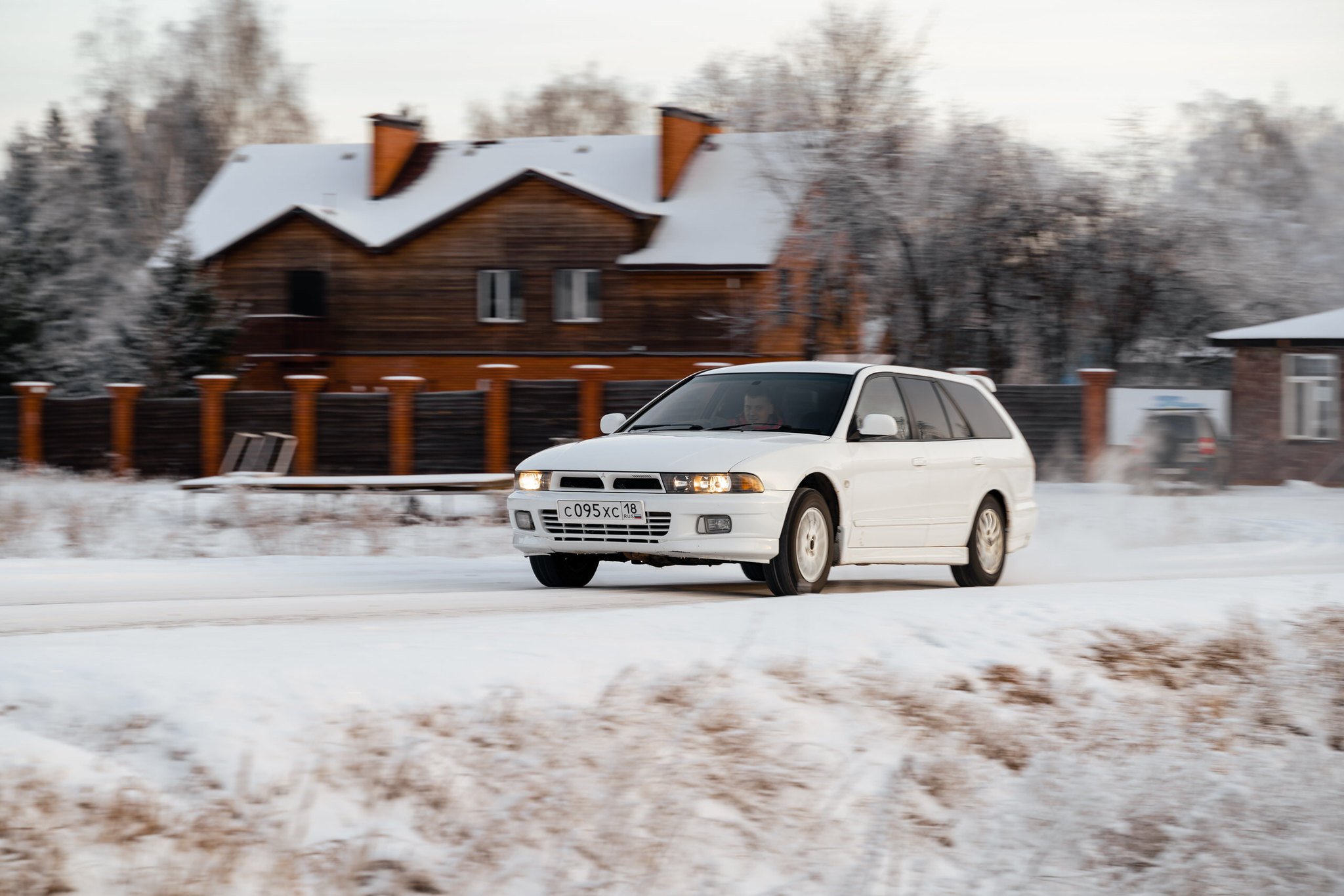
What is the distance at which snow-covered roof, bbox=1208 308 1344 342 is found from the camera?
28655 millimetres

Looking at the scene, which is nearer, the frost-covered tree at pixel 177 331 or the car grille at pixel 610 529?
the car grille at pixel 610 529

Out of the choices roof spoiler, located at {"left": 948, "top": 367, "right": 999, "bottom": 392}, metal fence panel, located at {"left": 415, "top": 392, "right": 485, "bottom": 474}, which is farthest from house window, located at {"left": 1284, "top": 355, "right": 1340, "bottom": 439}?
metal fence panel, located at {"left": 415, "top": 392, "right": 485, "bottom": 474}

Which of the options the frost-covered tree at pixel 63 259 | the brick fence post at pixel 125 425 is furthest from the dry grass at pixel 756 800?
the frost-covered tree at pixel 63 259

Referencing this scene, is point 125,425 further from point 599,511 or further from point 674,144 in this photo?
point 599,511

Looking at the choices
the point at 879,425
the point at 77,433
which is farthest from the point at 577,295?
the point at 879,425

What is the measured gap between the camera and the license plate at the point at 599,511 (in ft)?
31.9

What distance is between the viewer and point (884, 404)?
11148 millimetres

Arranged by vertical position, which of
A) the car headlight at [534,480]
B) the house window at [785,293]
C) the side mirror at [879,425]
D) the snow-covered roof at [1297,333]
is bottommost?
the car headlight at [534,480]

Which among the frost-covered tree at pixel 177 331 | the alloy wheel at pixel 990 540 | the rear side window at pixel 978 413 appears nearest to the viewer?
the alloy wheel at pixel 990 540

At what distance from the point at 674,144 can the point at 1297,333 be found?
728 inches

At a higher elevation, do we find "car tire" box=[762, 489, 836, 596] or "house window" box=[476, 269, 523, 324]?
"house window" box=[476, 269, 523, 324]

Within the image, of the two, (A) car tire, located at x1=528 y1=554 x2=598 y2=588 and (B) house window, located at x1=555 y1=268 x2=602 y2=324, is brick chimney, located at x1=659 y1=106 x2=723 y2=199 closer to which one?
(B) house window, located at x1=555 y1=268 x2=602 y2=324

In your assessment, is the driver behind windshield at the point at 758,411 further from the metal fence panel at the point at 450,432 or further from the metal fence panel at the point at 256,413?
the metal fence panel at the point at 256,413

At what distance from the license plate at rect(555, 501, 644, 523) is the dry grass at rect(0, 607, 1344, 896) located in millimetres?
2624
